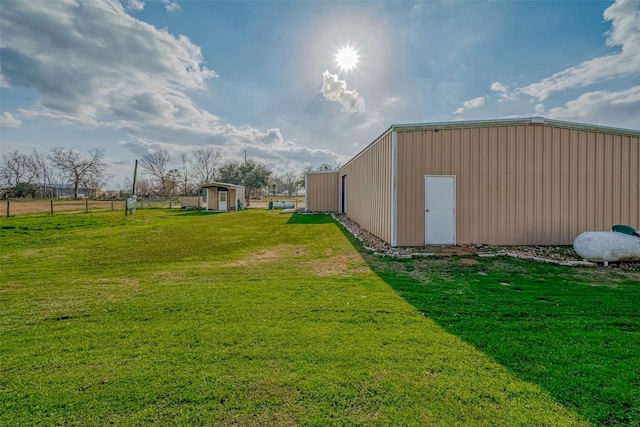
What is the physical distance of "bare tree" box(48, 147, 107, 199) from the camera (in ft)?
102

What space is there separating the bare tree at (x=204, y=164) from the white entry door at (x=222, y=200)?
1681 centimetres

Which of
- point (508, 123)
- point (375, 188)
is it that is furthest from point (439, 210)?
point (508, 123)

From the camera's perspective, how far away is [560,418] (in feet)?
5.33

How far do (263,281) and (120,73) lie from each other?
40.2 feet

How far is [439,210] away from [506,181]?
194 centimetres

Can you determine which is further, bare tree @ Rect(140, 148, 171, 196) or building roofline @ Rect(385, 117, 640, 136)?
bare tree @ Rect(140, 148, 171, 196)

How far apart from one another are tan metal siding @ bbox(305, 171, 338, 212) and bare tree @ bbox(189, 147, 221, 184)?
851 inches

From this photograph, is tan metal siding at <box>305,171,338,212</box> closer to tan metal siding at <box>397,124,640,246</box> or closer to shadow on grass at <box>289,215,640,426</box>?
tan metal siding at <box>397,124,640,246</box>

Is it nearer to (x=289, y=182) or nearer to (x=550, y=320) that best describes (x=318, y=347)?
(x=550, y=320)

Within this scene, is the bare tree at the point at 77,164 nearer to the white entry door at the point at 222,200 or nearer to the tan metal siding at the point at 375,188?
the white entry door at the point at 222,200

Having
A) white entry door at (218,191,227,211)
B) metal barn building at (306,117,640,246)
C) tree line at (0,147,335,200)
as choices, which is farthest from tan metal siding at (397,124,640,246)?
tree line at (0,147,335,200)

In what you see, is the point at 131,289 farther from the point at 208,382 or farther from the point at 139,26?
the point at 139,26

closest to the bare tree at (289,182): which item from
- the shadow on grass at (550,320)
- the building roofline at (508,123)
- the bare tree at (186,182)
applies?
the bare tree at (186,182)

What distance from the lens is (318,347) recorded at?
2420 millimetres
